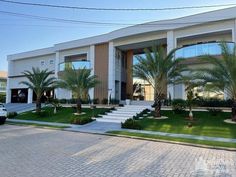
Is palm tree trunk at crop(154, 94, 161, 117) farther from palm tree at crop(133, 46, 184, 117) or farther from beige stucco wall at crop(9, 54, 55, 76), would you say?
beige stucco wall at crop(9, 54, 55, 76)

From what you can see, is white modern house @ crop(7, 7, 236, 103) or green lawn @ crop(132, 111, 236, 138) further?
white modern house @ crop(7, 7, 236, 103)

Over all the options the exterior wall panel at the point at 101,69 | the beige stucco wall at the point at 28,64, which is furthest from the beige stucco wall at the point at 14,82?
the exterior wall panel at the point at 101,69

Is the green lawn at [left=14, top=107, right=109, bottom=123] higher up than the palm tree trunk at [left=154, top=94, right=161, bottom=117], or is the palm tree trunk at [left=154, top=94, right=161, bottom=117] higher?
the palm tree trunk at [left=154, top=94, right=161, bottom=117]

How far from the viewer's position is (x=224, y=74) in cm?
1639

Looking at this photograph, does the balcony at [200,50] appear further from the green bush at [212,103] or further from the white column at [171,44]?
the green bush at [212,103]

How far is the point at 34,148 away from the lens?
1002 cm

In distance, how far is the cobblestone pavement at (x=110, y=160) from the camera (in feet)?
22.1

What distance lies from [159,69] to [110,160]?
12.4 m

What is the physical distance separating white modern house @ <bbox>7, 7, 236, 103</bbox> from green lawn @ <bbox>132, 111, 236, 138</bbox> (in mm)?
5458

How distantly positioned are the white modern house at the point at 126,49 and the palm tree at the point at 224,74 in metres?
3.63

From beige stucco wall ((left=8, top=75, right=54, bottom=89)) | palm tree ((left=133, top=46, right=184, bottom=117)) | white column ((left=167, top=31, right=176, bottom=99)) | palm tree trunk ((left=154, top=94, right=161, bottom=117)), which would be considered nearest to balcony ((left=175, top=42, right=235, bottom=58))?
white column ((left=167, top=31, right=176, bottom=99))

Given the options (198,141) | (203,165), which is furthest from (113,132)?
(203,165)

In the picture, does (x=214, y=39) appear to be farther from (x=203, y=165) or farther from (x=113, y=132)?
(x=203, y=165)

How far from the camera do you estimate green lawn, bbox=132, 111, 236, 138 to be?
14.0 meters
